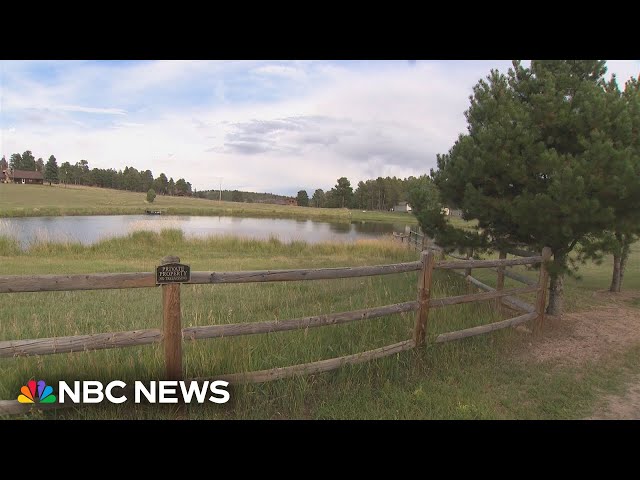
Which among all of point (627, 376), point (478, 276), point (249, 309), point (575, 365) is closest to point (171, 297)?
point (249, 309)

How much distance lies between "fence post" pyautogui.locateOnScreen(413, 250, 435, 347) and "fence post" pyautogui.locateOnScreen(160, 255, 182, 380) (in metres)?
2.54

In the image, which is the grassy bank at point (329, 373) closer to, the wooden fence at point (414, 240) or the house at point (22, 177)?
the wooden fence at point (414, 240)

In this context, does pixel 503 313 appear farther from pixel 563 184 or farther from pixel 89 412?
pixel 89 412

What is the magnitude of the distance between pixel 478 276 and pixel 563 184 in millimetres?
6081

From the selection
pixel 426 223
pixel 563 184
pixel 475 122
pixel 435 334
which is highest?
pixel 475 122

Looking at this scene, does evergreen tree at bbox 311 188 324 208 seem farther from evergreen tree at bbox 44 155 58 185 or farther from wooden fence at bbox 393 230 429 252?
wooden fence at bbox 393 230 429 252

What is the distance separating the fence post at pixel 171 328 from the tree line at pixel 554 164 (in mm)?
5153

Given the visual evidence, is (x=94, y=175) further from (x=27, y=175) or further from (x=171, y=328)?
(x=171, y=328)

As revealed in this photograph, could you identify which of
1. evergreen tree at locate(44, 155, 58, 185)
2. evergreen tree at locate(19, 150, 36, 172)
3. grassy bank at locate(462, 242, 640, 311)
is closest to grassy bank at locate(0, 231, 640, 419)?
grassy bank at locate(462, 242, 640, 311)

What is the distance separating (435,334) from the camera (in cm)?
441

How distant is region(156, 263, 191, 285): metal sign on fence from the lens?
2787 millimetres

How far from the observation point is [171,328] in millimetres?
2873

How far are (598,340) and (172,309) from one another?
6.15 m

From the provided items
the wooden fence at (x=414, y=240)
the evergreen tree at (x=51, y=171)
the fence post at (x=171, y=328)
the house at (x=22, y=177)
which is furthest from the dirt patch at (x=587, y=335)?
the evergreen tree at (x=51, y=171)
